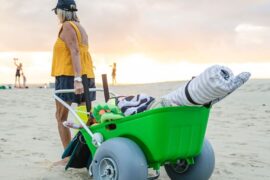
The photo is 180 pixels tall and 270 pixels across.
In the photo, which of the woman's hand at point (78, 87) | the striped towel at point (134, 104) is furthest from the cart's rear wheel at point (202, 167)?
the woman's hand at point (78, 87)

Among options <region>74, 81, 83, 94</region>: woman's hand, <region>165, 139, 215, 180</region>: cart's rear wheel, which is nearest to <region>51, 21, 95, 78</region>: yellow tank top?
<region>74, 81, 83, 94</region>: woman's hand

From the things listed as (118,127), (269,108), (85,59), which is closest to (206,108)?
(118,127)

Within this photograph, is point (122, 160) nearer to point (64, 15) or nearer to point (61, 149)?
point (64, 15)

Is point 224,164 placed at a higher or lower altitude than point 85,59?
lower

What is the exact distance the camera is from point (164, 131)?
308 centimetres

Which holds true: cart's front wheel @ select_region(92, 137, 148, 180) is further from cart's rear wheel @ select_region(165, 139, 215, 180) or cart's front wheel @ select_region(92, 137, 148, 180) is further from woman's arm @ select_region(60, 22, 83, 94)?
woman's arm @ select_region(60, 22, 83, 94)

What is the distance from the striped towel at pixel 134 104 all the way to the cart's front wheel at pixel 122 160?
0.93 ft

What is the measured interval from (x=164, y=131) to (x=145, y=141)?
17cm

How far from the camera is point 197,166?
12.0 feet

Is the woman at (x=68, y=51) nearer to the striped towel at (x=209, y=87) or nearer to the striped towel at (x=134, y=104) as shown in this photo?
the striped towel at (x=134, y=104)

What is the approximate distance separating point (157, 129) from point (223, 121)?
18.3 feet

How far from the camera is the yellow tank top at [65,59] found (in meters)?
4.37

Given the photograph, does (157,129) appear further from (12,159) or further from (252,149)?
(252,149)

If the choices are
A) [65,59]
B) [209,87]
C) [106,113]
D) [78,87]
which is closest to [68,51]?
[65,59]
